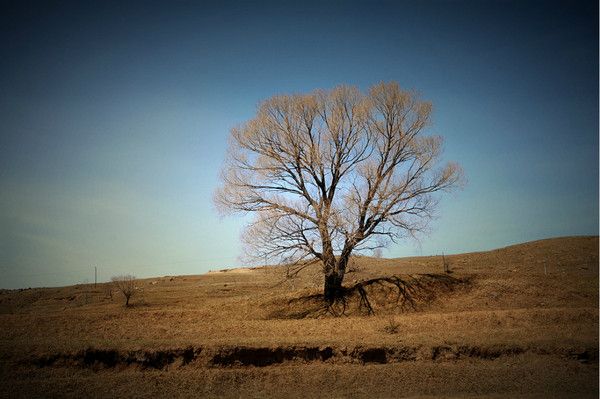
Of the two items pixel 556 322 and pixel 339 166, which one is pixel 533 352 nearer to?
pixel 556 322

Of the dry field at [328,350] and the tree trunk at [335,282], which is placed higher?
the tree trunk at [335,282]

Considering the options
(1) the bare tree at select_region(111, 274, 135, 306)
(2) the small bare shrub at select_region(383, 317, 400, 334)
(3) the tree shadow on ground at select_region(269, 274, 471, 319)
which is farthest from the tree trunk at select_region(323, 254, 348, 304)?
(1) the bare tree at select_region(111, 274, 135, 306)

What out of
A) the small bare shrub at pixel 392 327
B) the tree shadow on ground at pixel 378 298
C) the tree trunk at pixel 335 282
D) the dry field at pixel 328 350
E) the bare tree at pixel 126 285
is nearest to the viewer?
the dry field at pixel 328 350

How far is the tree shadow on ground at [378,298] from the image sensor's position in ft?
52.0

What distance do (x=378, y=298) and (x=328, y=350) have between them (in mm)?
6631

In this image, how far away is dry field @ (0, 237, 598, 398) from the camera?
9164 mm

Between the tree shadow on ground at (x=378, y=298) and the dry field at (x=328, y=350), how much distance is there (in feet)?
0.41

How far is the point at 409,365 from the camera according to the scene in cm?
990

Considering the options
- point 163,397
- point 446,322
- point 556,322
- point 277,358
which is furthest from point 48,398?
point 556,322

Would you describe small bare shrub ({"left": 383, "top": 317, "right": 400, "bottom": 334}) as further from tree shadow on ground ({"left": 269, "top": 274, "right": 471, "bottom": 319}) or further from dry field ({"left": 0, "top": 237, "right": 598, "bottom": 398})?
tree shadow on ground ({"left": 269, "top": 274, "right": 471, "bottom": 319})

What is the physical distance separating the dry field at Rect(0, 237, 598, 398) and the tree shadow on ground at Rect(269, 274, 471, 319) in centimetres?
12

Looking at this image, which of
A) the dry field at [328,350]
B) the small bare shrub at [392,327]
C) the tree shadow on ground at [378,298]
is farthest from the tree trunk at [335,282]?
the small bare shrub at [392,327]

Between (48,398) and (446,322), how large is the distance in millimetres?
11840

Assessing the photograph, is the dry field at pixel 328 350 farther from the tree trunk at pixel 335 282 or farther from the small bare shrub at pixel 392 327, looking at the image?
the tree trunk at pixel 335 282
